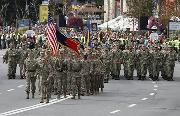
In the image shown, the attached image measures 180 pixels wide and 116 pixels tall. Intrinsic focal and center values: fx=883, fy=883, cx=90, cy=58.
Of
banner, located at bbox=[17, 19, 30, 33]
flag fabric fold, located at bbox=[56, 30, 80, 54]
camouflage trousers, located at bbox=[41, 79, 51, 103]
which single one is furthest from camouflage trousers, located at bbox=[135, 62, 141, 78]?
banner, located at bbox=[17, 19, 30, 33]

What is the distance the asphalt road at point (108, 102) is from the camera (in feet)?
83.5

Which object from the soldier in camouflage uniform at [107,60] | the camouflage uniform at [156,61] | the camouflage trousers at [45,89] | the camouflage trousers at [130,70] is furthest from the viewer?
the camouflage uniform at [156,61]

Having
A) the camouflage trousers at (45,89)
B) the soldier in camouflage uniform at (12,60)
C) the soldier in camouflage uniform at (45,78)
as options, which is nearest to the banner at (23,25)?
the soldier in camouflage uniform at (12,60)

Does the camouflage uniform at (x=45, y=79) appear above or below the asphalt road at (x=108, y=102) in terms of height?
above

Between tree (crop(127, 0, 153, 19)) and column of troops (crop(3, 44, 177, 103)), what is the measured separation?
3347cm

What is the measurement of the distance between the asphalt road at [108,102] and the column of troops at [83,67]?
1.60ft

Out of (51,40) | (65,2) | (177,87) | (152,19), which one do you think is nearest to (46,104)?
(51,40)

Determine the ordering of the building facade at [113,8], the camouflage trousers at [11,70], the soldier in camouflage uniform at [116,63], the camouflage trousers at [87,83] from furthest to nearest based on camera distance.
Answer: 1. the building facade at [113,8]
2. the soldier in camouflage uniform at [116,63]
3. the camouflage trousers at [11,70]
4. the camouflage trousers at [87,83]

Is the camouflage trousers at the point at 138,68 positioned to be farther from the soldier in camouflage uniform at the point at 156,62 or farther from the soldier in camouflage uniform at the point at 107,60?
the soldier in camouflage uniform at the point at 107,60

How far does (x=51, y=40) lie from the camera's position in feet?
101

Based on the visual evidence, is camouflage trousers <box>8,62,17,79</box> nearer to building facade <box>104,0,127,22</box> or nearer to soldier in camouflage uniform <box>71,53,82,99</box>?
soldier in camouflage uniform <box>71,53,82,99</box>

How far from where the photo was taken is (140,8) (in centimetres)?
7756

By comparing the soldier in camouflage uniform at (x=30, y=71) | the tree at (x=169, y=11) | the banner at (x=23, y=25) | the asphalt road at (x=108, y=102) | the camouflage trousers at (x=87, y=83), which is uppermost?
the tree at (x=169, y=11)

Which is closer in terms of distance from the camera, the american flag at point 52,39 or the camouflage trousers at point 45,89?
the camouflage trousers at point 45,89
